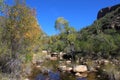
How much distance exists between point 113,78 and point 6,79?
343 inches

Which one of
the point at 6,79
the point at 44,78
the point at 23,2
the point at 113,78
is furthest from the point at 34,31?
the point at 113,78

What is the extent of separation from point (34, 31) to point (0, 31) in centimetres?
306

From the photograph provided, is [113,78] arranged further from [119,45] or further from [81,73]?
[119,45]

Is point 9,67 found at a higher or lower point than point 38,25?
lower

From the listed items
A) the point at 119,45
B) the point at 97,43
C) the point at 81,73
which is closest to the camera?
the point at 81,73

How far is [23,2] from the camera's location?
71.6ft

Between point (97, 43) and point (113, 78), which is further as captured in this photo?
point (97, 43)

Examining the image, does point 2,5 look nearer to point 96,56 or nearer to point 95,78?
point 95,78

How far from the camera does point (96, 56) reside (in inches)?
1666

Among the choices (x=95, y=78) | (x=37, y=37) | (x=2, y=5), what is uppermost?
(x=2, y=5)

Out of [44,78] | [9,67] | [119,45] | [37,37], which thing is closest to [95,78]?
[44,78]

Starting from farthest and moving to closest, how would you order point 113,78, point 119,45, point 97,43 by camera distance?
point 97,43, point 119,45, point 113,78

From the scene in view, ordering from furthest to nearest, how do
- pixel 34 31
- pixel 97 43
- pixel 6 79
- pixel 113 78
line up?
pixel 97 43 < pixel 34 31 < pixel 113 78 < pixel 6 79

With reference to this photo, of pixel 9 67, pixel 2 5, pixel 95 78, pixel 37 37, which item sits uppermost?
pixel 2 5
